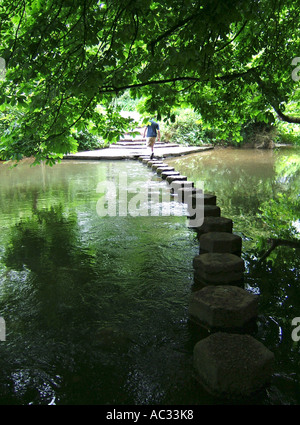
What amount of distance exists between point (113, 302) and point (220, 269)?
112 cm

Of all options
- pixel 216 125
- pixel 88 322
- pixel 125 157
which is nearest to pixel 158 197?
pixel 216 125

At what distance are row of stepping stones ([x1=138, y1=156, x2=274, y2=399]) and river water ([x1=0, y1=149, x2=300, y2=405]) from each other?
10 centimetres

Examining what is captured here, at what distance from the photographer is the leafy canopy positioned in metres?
3.88

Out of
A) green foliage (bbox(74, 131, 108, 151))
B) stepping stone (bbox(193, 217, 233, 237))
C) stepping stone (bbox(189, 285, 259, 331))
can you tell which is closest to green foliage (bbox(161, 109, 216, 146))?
green foliage (bbox(74, 131, 108, 151))

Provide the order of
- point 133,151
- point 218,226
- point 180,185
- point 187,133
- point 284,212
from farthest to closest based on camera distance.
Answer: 1. point 187,133
2. point 133,151
3. point 180,185
4. point 284,212
5. point 218,226

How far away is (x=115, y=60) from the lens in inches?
172

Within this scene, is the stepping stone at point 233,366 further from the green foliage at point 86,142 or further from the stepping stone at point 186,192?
the green foliage at point 86,142

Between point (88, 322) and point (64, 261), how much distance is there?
149 centimetres

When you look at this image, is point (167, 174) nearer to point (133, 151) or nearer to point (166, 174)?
point (166, 174)

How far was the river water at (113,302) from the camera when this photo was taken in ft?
7.96

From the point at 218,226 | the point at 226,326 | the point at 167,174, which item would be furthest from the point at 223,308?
the point at 167,174

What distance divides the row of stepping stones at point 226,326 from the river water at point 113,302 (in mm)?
101

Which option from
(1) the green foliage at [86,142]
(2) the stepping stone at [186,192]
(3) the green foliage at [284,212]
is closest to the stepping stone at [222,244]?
(3) the green foliage at [284,212]

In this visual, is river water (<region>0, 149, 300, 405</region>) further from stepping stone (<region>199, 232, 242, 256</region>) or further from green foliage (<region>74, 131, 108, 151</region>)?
green foliage (<region>74, 131, 108, 151</region>)
